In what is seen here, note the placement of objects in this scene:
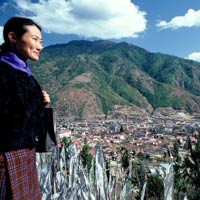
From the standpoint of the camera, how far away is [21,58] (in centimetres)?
106

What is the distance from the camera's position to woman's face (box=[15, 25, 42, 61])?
1054 mm

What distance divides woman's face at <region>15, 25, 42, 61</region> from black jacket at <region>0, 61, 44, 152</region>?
0.07 m

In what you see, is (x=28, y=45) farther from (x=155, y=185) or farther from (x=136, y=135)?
(x=136, y=135)

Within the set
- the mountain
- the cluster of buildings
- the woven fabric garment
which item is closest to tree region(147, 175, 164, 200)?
the cluster of buildings

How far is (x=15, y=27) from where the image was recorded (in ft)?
3.49

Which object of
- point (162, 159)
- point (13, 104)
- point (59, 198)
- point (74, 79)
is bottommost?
point (162, 159)

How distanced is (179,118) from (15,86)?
80828 mm

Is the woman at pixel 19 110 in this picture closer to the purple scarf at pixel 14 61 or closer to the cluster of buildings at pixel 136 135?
the purple scarf at pixel 14 61

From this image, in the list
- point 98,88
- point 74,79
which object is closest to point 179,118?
point 98,88

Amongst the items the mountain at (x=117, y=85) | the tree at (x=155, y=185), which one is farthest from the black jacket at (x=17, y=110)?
the mountain at (x=117, y=85)

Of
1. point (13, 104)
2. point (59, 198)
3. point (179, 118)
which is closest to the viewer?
point (13, 104)

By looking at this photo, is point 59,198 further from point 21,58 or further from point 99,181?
point 21,58

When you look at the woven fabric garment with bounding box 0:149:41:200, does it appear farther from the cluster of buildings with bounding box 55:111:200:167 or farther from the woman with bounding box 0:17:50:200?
the cluster of buildings with bounding box 55:111:200:167

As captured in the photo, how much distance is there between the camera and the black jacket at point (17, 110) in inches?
36.9
